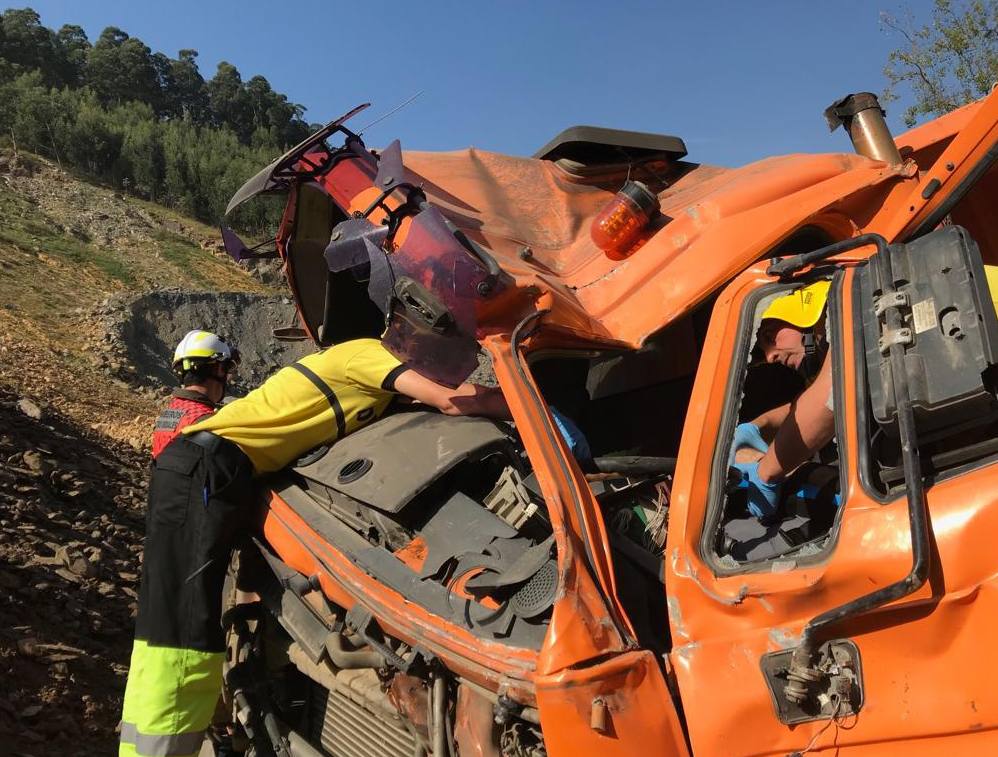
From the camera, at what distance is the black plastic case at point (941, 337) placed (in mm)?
1536

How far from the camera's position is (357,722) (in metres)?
2.71

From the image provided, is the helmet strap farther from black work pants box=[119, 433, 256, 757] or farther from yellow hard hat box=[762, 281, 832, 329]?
black work pants box=[119, 433, 256, 757]

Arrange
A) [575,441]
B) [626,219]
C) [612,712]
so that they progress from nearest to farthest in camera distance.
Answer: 1. [612,712]
2. [575,441]
3. [626,219]

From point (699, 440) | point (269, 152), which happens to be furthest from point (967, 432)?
point (269, 152)

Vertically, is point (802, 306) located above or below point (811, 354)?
above

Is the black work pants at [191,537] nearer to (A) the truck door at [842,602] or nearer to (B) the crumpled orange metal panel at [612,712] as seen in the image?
(B) the crumpled orange metal panel at [612,712]

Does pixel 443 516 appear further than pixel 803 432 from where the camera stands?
Yes

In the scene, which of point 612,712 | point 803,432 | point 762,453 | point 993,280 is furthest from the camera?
point 762,453

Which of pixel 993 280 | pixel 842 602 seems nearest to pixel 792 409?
pixel 993 280

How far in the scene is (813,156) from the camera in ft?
9.95

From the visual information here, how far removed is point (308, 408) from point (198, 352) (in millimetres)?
1202

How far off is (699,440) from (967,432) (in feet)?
1.97

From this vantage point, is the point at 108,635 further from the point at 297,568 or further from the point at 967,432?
the point at 967,432

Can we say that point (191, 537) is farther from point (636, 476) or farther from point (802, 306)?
point (802, 306)
